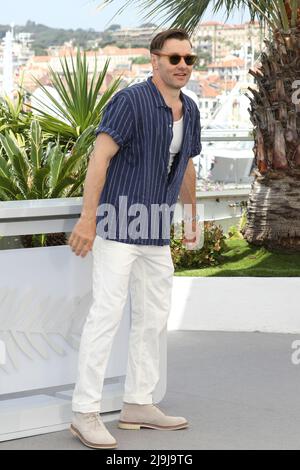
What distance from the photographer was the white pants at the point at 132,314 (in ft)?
16.3

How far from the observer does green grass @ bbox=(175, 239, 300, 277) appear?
909cm

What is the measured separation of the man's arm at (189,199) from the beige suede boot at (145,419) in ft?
2.84

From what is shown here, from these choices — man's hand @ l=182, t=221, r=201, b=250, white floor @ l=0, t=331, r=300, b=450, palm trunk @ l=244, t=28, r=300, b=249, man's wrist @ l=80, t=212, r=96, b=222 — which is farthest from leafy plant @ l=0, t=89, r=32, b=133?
man's wrist @ l=80, t=212, r=96, b=222

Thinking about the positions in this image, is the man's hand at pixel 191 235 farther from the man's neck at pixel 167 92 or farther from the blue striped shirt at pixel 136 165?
the man's neck at pixel 167 92

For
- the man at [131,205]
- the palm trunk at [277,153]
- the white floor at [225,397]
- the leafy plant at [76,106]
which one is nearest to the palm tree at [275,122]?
the palm trunk at [277,153]

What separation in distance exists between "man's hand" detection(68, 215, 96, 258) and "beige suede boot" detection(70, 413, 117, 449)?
2.33 feet

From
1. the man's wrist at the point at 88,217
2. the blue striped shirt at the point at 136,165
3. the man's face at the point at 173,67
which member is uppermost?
the man's face at the point at 173,67

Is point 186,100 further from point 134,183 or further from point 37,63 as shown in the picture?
point 37,63

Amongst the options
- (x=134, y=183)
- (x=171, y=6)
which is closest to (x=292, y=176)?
(x=171, y=6)

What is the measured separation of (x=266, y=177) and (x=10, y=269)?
215 inches

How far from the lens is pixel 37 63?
9231cm

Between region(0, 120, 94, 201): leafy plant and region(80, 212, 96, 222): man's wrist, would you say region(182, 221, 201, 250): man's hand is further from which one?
region(0, 120, 94, 201): leafy plant

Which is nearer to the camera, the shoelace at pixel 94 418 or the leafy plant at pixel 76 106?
the shoelace at pixel 94 418

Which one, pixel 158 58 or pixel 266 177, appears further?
pixel 266 177
